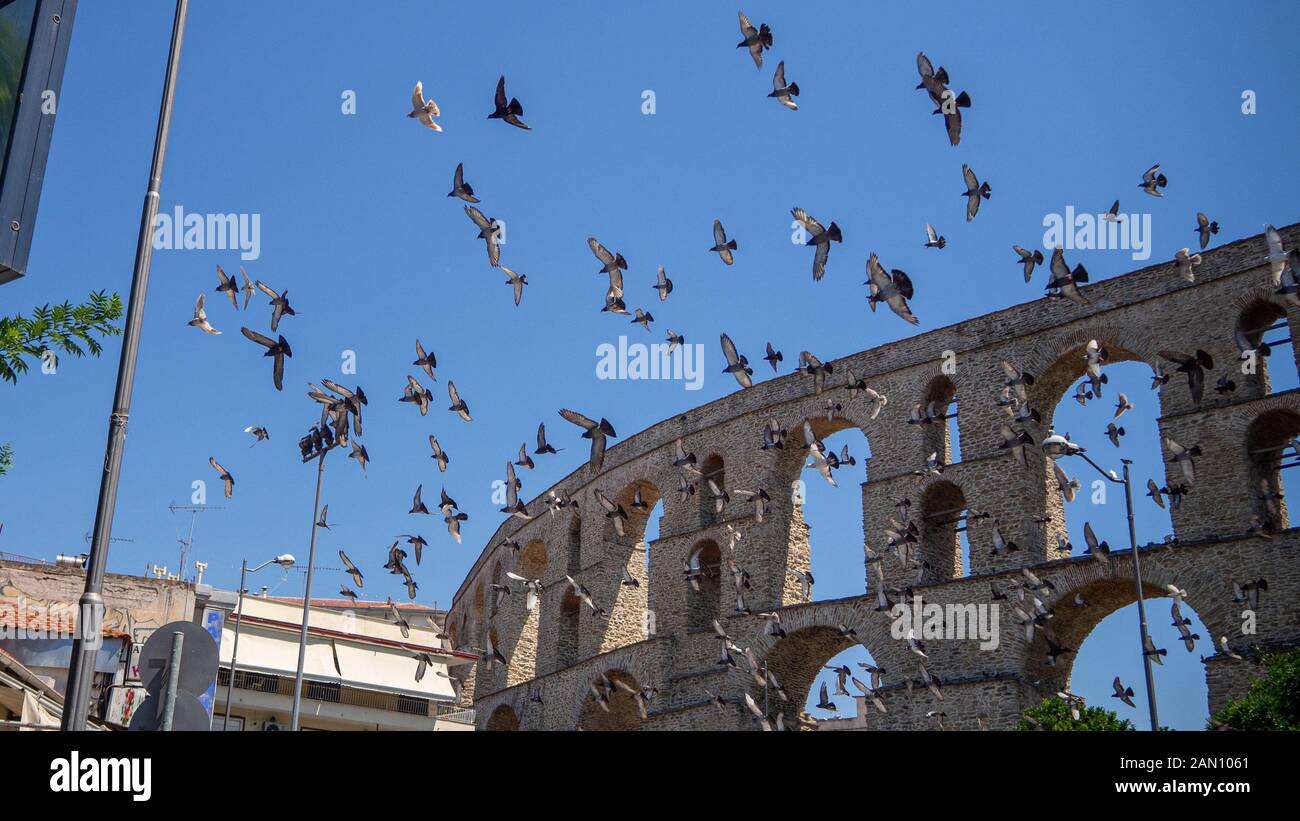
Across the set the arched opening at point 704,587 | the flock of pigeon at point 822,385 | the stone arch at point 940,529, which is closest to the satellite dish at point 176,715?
the flock of pigeon at point 822,385

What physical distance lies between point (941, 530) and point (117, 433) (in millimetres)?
29111

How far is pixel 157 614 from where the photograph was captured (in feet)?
109

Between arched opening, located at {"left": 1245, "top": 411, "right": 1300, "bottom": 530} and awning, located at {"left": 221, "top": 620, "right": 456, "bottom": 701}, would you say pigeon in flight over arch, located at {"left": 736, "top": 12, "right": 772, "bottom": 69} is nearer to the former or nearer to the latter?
arched opening, located at {"left": 1245, "top": 411, "right": 1300, "bottom": 530}

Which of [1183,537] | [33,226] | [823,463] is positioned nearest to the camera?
[33,226]

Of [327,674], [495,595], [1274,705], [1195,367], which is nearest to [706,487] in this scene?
[327,674]

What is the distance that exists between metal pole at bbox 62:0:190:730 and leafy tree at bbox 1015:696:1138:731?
2112 cm

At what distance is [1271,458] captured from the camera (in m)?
31.2

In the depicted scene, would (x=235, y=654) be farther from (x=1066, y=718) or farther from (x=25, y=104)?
(x=25, y=104)

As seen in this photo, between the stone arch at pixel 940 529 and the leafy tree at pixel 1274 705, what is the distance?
11.3 metres

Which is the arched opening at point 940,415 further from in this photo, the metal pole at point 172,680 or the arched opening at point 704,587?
the metal pole at point 172,680

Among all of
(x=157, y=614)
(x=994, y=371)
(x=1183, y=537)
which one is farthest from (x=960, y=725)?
(x=157, y=614)

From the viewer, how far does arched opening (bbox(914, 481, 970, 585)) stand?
35.2 metres
